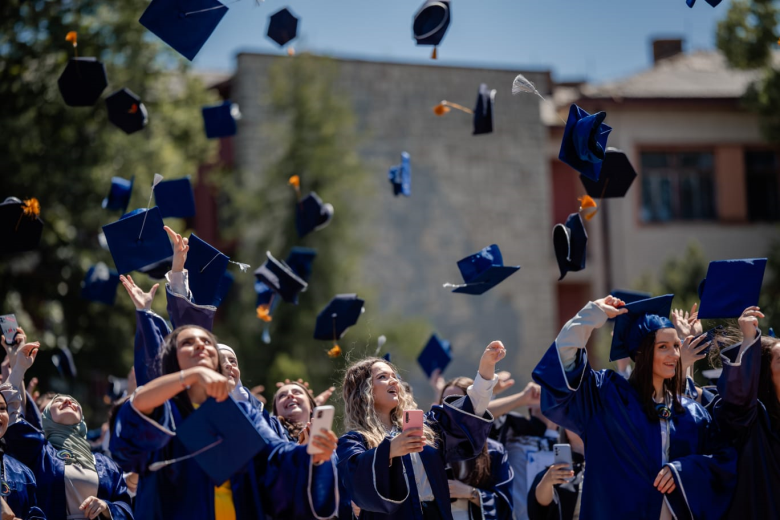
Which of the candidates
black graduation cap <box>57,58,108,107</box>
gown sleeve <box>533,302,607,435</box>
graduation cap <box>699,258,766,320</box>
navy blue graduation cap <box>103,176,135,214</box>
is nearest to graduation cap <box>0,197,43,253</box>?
navy blue graduation cap <box>103,176,135,214</box>

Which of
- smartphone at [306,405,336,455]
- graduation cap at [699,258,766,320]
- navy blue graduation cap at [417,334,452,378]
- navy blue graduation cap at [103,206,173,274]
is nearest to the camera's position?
smartphone at [306,405,336,455]

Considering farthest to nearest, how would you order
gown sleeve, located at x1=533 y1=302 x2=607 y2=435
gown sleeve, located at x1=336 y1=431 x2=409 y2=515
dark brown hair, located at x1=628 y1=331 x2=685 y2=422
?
dark brown hair, located at x1=628 y1=331 x2=685 y2=422 < gown sleeve, located at x1=533 y1=302 x2=607 y2=435 < gown sleeve, located at x1=336 y1=431 x2=409 y2=515

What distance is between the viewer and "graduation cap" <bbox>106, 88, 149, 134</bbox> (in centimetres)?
758

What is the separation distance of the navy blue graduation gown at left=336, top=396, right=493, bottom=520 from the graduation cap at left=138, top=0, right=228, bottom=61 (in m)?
2.90

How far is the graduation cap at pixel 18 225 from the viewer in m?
6.89

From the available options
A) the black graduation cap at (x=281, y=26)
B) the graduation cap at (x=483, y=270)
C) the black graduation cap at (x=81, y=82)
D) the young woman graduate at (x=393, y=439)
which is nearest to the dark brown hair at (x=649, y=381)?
the young woman graduate at (x=393, y=439)

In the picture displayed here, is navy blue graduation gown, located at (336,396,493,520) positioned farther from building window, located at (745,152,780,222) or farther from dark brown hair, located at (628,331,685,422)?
building window, located at (745,152,780,222)

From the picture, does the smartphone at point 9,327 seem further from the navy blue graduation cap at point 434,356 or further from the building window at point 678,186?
the building window at point 678,186

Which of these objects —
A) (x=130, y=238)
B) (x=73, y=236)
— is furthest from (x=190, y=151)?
(x=130, y=238)

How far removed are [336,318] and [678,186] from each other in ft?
46.0

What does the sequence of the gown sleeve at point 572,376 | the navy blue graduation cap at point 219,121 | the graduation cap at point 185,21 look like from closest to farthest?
1. the gown sleeve at point 572,376
2. the graduation cap at point 185,21
3. the navy blue graduation cap at point 219,121

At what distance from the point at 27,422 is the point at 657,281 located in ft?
47.8

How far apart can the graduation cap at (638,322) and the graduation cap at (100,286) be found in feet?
16.4

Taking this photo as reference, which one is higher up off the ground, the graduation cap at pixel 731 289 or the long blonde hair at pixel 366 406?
the graduation cap at pixel 731 289
